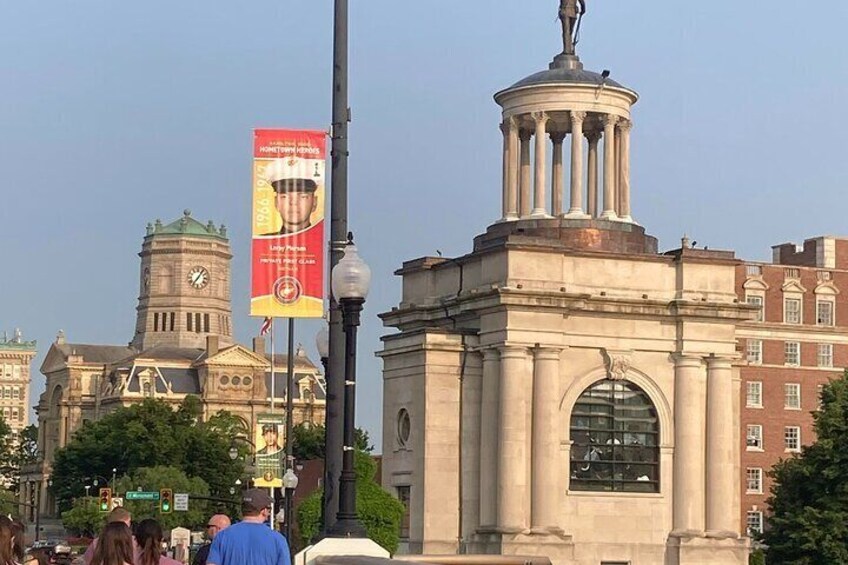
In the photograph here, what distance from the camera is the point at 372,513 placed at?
60625 mm

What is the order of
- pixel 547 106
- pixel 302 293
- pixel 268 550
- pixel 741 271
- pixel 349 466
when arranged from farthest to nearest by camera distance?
pixel 741 271
pixel 547 106
pixel 302 293
pixel 349 466
pixel 268 550

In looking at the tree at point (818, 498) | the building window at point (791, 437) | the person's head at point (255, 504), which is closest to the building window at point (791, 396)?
the building window at point (791, 437)

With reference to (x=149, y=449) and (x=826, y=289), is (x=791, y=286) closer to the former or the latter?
(x=826, y=289)

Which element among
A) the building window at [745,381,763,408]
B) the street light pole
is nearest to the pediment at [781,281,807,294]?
the building window at [745,381,763,408]

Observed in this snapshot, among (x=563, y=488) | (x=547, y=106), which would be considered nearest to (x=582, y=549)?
(x=563, y=488)

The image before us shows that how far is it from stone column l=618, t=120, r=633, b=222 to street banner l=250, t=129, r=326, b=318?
3946cm

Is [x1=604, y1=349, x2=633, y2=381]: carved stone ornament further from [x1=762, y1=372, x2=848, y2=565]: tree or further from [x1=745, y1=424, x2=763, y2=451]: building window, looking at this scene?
[x1=745, y1=424, x2=763, y2=451]: building window

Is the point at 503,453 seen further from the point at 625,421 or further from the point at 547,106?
the point at 547,106

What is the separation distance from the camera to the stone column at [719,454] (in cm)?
6606

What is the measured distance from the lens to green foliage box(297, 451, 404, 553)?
60094mm

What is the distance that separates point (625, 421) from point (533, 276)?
565 centimetres

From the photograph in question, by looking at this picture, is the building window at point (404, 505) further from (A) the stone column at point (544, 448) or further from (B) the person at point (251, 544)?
(B) the person at point (251, 544)

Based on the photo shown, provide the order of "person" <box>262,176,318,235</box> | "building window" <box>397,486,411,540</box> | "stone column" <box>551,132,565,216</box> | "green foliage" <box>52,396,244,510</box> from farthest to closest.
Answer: "green foliage" <box>52,396,244,510</box> → "stone column" <box>551,132,565,216</box> → "building window" <box>397,486,411,540</box> → "person" <box>262,176,318,235</box>

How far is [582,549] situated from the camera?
212ft
